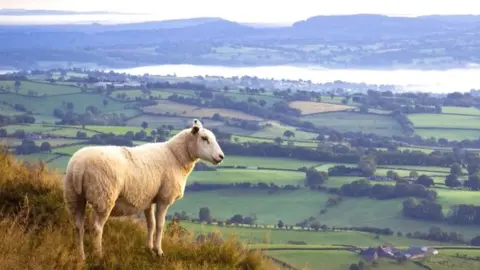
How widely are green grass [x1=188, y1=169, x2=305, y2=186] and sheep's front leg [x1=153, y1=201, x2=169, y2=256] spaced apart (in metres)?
40.3

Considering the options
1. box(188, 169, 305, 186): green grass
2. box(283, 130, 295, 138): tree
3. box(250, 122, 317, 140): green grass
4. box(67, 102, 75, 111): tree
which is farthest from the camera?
box(67, 102, 75, 111): tree

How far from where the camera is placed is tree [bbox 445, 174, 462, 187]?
2138 inches

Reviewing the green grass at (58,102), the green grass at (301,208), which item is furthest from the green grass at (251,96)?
the green grass at (301,208)

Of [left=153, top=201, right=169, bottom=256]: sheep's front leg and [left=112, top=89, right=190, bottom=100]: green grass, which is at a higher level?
[left=153, top=201, right=169, bottom=256]: sheep's front leg

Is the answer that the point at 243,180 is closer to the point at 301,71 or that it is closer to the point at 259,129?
the point at 259,129

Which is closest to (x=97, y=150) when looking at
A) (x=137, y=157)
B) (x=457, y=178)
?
(x=137, y=157)

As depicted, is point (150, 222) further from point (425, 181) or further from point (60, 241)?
point (425, 181)

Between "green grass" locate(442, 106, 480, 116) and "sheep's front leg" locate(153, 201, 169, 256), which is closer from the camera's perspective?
"sheep's front leg" locate(153, 201, 169, 256)

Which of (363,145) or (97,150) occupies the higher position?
(97,150)

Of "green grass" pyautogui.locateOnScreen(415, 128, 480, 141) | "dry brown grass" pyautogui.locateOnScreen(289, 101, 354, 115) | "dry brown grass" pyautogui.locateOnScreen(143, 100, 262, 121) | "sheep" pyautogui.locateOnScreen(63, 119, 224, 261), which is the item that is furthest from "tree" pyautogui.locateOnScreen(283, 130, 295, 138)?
"sheep" pyautogui.locateOnScreen(63, 119, 224, 261)

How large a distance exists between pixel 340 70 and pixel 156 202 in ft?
595

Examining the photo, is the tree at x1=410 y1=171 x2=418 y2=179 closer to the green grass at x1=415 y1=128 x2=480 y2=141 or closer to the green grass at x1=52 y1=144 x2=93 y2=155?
the green grass at x1=415 y1=128 x2=480 y2=141

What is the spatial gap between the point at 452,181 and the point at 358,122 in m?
32.7

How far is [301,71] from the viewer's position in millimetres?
183375
